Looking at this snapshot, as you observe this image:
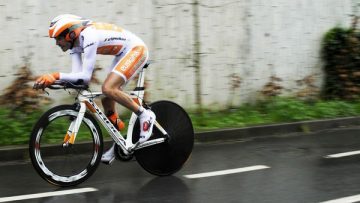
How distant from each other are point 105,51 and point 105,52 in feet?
0.08

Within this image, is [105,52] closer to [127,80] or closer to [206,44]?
[127,80]

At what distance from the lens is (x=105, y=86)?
19.5 feet

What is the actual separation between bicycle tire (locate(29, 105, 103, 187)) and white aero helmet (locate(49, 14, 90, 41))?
0.75 meters

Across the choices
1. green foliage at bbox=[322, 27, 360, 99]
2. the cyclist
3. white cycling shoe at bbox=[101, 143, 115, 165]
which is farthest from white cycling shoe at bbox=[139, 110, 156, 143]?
green foliage at bbox=[322, 27, 360, 99]

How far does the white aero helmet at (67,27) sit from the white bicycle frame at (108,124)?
62cm

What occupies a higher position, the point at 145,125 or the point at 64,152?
the point at 145,125

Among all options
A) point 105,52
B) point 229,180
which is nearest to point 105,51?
point 105,52

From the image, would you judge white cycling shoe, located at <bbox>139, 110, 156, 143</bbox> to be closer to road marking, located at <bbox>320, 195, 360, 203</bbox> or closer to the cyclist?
the cyclist

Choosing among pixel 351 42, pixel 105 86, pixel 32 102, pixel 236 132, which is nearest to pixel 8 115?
pixel 32 102

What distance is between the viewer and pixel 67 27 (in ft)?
19.0

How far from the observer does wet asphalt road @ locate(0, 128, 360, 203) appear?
557 cm

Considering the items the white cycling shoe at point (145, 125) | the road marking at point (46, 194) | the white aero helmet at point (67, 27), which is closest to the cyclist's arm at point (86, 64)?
the white aero helmet at point (67, 27)

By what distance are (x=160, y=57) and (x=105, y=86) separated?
4.10 m

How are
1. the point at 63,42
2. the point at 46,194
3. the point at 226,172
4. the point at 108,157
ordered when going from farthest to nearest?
the point at 226,172 → the point at 108,157 → the point at 63,42 → the point at 46,194
